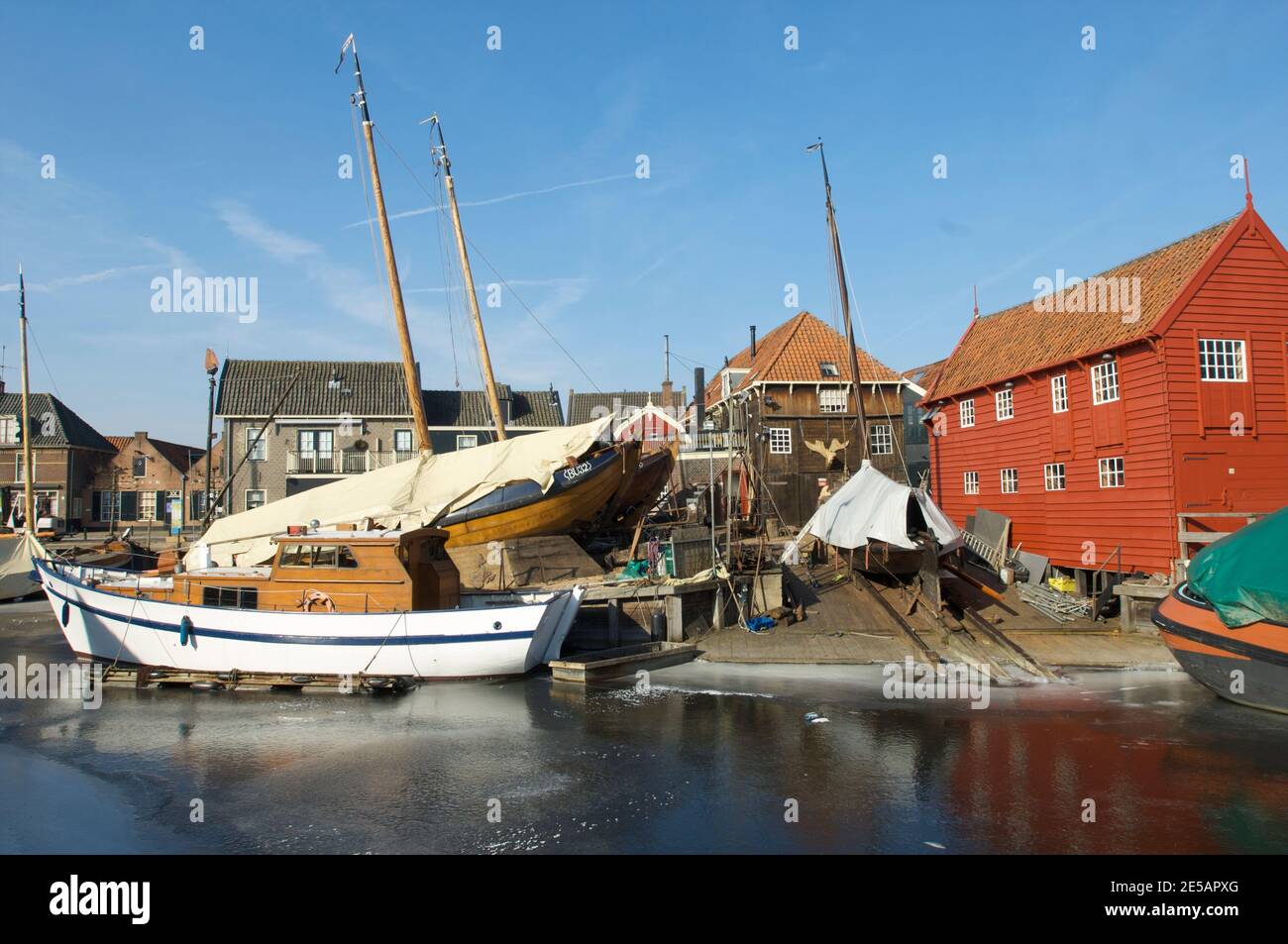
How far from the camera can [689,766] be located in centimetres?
1189

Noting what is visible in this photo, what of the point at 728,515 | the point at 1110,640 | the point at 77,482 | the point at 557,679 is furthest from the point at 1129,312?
the point at 77,482

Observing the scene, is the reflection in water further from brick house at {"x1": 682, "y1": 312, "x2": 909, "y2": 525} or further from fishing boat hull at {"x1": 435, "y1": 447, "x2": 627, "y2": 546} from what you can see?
brick house at {"x1": 682, "y1": 312, "x2": 909, "y2": 525}

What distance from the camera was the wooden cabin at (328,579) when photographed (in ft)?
57.1

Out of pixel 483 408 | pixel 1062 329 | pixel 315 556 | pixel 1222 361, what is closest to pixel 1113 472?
pixel 1222 361

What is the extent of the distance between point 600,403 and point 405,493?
33.4 metres

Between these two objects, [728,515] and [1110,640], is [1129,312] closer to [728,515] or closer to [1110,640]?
[1110,640]

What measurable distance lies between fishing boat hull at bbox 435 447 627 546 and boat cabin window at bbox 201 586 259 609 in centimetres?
552

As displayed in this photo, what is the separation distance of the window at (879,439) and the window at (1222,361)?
48.6ft

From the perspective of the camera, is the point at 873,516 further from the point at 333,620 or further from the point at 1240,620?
the point at 333,620

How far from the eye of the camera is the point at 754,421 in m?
34.2

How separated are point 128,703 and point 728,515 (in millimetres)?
14466

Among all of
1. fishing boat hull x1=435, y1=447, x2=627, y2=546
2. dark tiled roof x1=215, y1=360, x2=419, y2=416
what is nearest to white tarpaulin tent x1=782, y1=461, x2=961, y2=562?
fishing boat hull x1=435, y1=447, x2=627, y2=546

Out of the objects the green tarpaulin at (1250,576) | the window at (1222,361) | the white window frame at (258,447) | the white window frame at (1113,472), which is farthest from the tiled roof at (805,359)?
the white window frame at (258,447)

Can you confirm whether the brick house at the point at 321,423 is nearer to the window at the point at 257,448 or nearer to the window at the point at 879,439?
the window at the point at 257,448
